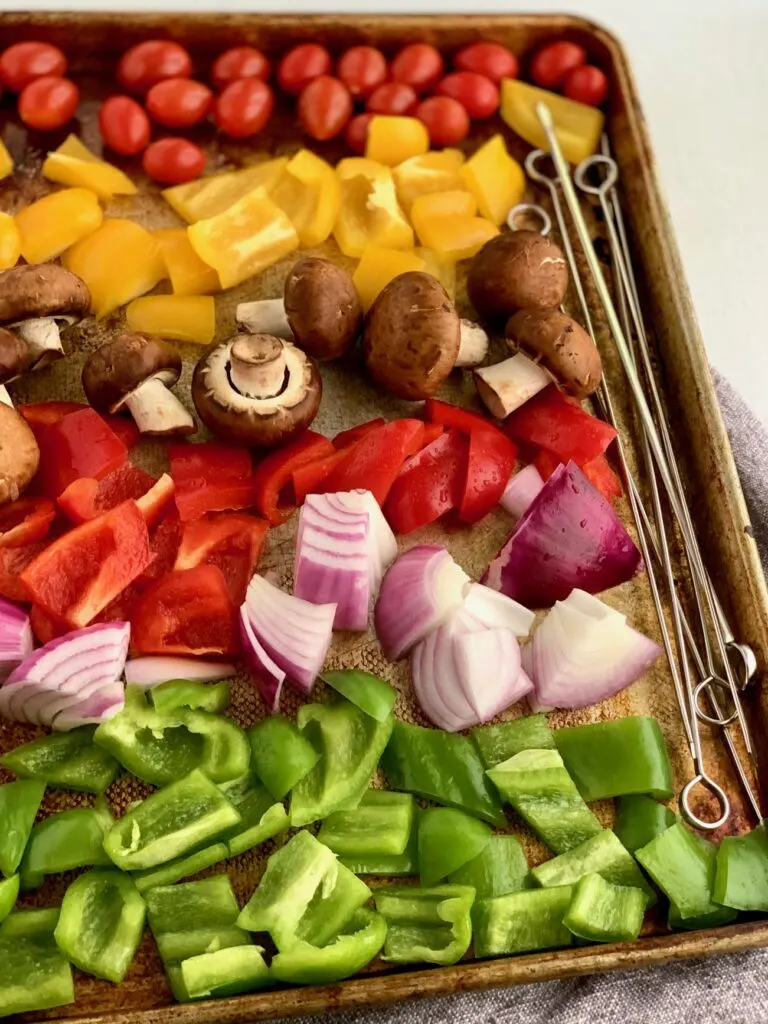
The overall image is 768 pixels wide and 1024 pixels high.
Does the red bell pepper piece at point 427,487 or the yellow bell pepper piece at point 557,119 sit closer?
the red bell pepper piece at point 427,487

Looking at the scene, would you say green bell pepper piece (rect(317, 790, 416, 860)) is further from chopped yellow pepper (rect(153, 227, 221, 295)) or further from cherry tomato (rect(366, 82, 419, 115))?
cherry tomato (rect(366, 82, 419, 115))

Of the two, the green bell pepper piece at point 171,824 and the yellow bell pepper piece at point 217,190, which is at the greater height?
the yellow bell pepper piece at point 217,190

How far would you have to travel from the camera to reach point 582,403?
275cm

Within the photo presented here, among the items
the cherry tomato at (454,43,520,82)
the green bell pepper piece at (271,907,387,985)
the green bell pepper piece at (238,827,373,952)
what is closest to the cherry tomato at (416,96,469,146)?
the cherry tomato at (454,43,520,82)

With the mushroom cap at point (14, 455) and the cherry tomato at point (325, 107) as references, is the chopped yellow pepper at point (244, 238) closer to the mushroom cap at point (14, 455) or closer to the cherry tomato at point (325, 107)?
the cherry tomato at point (325, 107)

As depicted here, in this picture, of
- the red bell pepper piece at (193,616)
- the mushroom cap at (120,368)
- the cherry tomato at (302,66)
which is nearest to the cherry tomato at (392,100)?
the cherry tomato at (302,66)

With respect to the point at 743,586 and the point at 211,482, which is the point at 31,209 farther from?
the point at 743,586

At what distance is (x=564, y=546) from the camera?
2.40 metres

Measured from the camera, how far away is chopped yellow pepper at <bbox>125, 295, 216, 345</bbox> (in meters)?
2.71

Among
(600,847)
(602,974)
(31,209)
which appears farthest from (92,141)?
(602,974)

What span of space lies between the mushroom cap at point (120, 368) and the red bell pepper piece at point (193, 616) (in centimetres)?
50

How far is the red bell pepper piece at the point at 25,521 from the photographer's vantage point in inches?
92.0

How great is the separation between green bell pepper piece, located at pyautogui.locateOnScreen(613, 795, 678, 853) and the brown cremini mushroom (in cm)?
136

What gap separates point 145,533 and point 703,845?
140 cm
